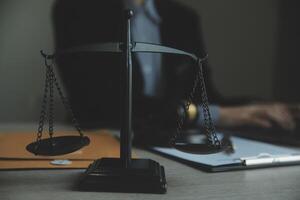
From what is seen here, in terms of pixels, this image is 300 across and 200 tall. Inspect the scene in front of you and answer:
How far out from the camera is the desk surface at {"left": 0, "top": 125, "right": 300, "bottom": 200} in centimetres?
46

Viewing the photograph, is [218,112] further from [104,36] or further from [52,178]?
[52,178]

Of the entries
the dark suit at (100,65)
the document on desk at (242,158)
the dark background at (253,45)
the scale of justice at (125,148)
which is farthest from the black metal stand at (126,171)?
the dark background at (253,45)

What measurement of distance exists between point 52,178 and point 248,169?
0.96 feet

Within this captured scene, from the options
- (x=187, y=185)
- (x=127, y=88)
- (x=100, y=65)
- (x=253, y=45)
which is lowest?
(x=187, y=185)

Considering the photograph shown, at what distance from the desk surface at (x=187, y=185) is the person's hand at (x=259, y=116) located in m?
0.59

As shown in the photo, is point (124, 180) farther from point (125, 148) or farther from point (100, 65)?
point (100, 65)

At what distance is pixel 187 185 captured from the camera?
51cm

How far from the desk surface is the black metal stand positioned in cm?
1

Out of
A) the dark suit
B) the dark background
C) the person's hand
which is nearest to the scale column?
the dark suit

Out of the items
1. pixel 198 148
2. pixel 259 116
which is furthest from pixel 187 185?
pixel 259 116

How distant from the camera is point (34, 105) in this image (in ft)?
5.72

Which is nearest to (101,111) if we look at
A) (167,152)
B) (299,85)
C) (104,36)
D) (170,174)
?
(104,36)

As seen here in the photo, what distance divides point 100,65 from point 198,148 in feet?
3.23

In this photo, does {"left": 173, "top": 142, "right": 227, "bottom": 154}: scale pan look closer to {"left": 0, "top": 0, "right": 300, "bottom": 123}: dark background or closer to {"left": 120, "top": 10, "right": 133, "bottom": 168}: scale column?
{"left": 120, "top": 10, "right": 133, "bottom": 168}: scale column
